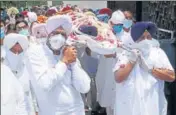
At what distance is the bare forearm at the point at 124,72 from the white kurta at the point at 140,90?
0.04 meters

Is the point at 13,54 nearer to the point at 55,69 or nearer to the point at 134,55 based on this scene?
the point at 55,69

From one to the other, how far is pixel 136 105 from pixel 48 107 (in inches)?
34.2

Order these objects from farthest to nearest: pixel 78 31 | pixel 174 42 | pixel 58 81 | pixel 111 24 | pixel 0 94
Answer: pixel 111 24 < pixel 174 42 < pixel 78 31 < pixel 58 81 < pixel 0 94

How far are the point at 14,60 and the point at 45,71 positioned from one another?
10.1 inches

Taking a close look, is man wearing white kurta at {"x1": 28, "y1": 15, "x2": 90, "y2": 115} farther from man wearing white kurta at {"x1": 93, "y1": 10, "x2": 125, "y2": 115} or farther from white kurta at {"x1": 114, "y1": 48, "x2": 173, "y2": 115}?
man wearing white kurta at {"x1": 93, "y1": 10, "x2": 125, "y2": 115}

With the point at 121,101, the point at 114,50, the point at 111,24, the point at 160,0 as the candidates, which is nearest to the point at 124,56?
the point at 114,50

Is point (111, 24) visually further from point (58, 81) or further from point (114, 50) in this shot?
point (58, 81)

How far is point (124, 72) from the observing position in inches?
143

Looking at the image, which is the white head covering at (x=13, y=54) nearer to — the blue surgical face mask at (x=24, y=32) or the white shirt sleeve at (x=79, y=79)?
the white shirt sleeve at (x=79, y=79)

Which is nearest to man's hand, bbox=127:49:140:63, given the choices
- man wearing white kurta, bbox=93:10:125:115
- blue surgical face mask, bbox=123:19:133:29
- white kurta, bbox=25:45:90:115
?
Answer: white kurta, bbox=25:45:90:115

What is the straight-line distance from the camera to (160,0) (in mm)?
5262

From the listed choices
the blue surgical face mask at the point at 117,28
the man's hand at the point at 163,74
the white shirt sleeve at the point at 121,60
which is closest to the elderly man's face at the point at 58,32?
the white shirt sleeve at the point at 121,60

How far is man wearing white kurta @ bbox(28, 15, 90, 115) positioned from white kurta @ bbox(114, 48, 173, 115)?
0.54 meters

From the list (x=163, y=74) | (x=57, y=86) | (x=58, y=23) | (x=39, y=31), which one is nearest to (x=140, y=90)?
(x=163, y=74)
